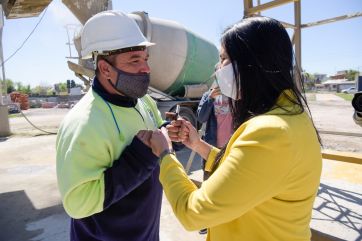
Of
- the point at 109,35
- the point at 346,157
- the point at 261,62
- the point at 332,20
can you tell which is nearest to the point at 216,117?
the point at 346,157

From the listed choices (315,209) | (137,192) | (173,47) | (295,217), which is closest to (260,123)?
(295,217)

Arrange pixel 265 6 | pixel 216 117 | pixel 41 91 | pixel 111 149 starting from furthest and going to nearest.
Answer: pixel 41 91
pixel 216 117
pixel 265 6
pixel 111 149

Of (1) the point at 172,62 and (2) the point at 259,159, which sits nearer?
(2) the point at 259,159

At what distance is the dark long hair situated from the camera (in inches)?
49.6

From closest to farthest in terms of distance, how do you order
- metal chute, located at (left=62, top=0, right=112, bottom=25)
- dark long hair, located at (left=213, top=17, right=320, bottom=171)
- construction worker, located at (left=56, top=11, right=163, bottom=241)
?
dark long hair, located at (left=213, top=17, right=320, bottom=171) → construction worker, located at (left=56, top=11, right=163, bottom=241) → metal chute, located at (left=62, top=0, right=112, bottom=25)

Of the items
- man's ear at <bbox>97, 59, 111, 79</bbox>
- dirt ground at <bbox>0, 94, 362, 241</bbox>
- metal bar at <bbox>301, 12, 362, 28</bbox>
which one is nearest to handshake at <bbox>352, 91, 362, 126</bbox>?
dirt ground at <bbox>0, 94, 362, 241</bbox>

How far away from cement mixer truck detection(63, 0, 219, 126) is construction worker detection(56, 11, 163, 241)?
5.42 meters

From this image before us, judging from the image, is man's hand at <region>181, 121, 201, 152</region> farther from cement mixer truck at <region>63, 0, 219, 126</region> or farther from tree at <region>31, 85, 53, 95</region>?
tree at <region>31, 85, 53, 95</region>

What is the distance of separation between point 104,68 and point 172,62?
233 inches

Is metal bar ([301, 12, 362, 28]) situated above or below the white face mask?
above

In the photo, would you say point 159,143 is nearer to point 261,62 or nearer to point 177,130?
point 177,130

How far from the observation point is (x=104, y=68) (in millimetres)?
1802

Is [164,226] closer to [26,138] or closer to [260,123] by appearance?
[260,123]

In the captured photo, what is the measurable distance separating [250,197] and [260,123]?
0.88ft
